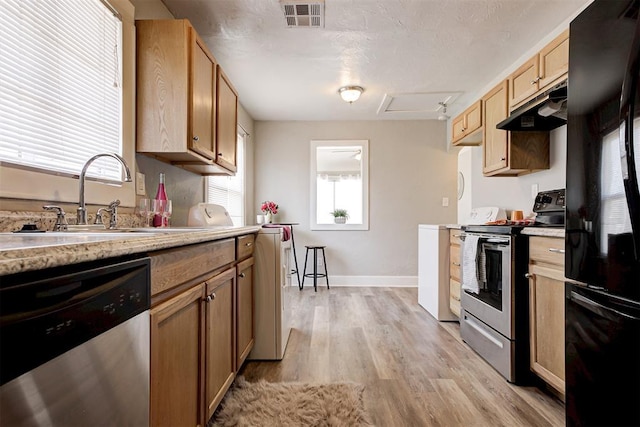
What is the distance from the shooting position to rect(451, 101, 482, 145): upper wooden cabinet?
3.09m

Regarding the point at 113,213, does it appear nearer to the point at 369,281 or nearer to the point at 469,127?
the point at 469,127

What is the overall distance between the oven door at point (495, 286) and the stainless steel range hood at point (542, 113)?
860mm

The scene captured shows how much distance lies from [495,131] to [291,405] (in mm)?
2620

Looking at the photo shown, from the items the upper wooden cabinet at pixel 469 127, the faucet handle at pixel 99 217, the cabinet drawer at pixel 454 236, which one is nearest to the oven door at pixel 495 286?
the cabinet drawer at pixel 454 236

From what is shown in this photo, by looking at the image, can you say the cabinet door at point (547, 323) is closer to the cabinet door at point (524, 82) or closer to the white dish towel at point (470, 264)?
the white dish towel at point (470, 264)

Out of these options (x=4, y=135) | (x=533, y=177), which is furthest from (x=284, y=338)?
(x=533, y=177)

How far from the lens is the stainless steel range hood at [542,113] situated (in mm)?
1879

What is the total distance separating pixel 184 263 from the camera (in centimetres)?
113

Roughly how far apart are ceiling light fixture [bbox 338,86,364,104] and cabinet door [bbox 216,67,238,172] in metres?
A: 1.33

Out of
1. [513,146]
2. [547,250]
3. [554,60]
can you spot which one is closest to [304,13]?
[554,60]

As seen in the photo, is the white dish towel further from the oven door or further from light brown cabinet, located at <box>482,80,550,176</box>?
light brown cabinet, located at <box>482,80,550,176</box>

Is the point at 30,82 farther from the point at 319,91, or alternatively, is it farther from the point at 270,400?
the point at 319,91

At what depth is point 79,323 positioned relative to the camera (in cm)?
57

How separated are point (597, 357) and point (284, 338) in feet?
6.06
